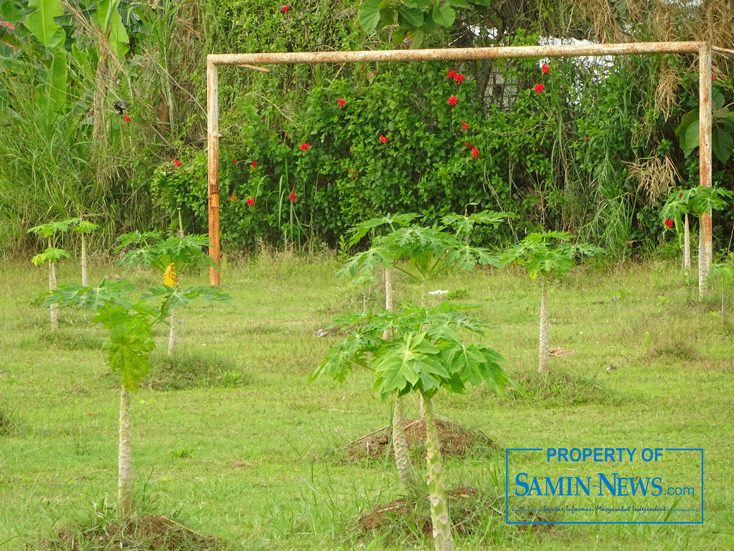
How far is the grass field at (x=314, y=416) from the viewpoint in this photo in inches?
146

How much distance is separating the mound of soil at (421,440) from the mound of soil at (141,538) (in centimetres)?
146

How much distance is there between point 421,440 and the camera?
15.6 feet

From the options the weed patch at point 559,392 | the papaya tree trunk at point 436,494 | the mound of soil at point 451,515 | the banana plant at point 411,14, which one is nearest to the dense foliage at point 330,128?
the banana plant at point 411,14

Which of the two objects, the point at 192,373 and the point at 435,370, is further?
the point at 192,373

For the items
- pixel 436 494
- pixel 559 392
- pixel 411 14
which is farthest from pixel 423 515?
pixel 411 14

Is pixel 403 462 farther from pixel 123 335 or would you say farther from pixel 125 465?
pixel 123 335

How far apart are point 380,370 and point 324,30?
10.5 m

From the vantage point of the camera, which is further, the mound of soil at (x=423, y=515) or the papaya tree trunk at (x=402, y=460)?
the papaya tree trunk at (x=402, y=460)

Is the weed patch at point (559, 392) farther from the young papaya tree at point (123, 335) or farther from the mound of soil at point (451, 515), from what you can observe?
the young papaya tree at point (123, 335)

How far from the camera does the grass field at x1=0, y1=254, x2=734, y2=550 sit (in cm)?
371

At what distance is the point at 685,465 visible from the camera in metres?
4.66

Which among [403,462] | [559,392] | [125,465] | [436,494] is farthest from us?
[559,392]

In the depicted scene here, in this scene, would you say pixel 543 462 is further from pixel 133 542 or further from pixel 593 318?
pixel 593 318

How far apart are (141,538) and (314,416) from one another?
2.55 meters
